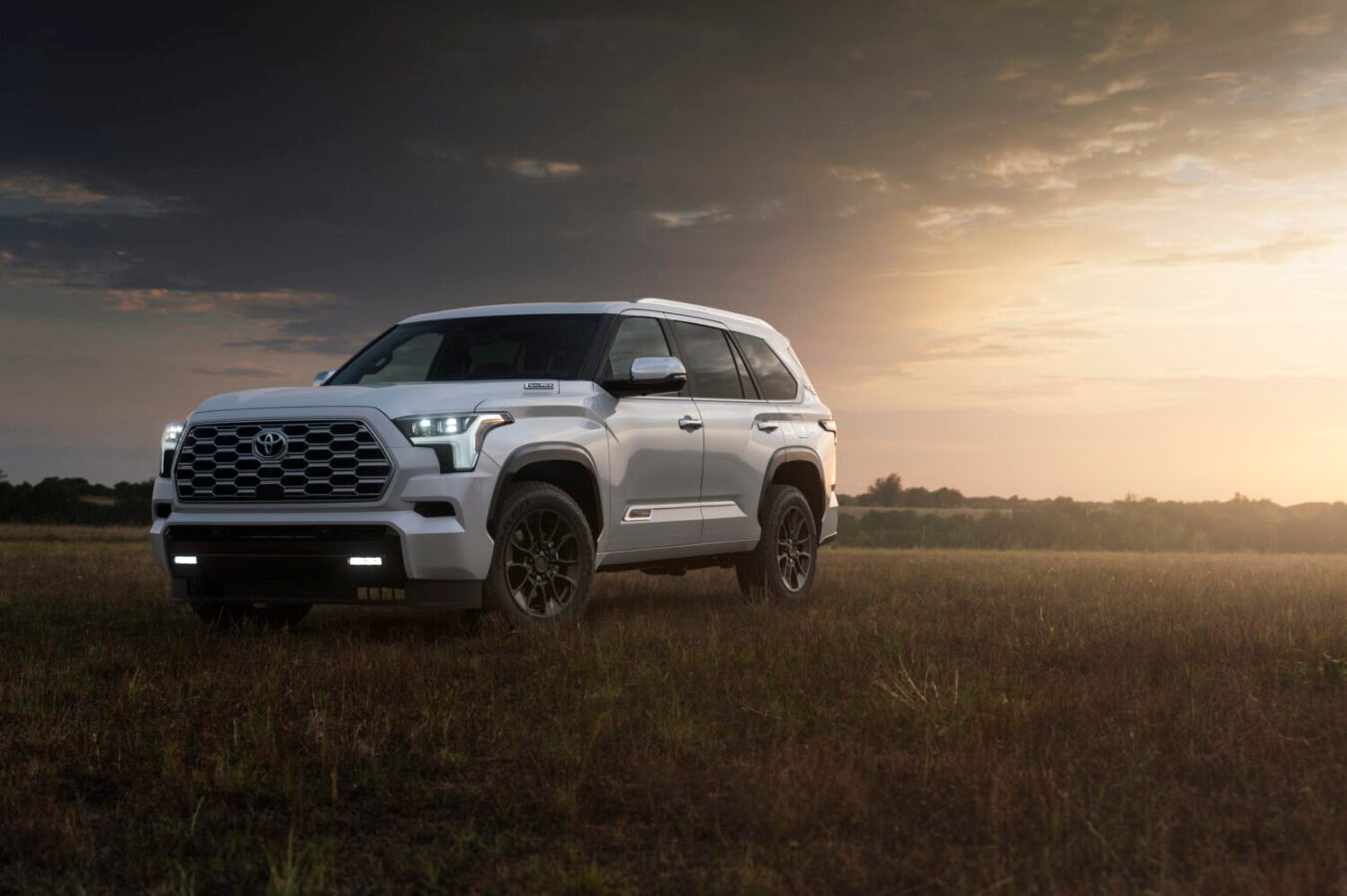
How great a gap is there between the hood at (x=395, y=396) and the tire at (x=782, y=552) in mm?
3133

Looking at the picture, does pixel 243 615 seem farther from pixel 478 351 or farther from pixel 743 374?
pixel 743 374

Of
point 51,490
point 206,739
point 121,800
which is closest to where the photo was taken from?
point 121,800

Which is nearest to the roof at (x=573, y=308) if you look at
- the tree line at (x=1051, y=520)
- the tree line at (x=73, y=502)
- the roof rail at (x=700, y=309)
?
the roof rail at (x=700, y=309)

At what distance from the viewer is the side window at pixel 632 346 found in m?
9.67

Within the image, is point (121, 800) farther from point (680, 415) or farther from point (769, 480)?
point (769, 480)

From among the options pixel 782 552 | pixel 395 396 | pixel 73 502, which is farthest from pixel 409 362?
pixel 73 502

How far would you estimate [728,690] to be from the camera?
22.1 feet

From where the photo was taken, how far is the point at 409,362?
1033cm

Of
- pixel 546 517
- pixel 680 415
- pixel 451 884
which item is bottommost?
pixel 451 884

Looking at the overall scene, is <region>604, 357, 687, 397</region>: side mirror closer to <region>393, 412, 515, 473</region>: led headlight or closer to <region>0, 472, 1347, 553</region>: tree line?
<region>393, 412, 515, 473</region>: led headlight

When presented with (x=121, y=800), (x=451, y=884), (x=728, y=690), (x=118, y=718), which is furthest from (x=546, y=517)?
(x=451, y=884)

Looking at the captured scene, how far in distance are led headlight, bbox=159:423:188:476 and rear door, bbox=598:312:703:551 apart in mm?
2881

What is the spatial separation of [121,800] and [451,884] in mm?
1625

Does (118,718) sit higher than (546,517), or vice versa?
(546,517)
